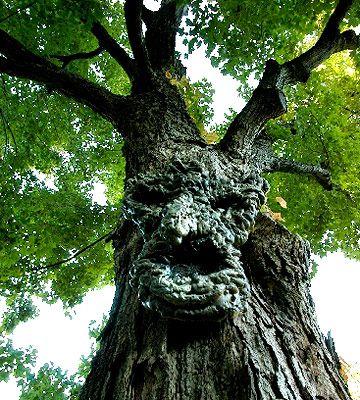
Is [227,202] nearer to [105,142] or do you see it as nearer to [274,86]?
[274,86]

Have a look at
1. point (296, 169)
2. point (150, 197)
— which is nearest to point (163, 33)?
point (296, 169)

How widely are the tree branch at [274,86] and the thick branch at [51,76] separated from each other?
1323 millimetres

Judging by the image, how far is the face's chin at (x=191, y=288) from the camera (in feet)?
4.92

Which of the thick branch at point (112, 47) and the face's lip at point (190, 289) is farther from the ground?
the thick branch at point (112, 47)

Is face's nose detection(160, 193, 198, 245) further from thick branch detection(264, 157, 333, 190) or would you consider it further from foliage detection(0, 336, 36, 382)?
foliage detection(0, 336, 36, 382)

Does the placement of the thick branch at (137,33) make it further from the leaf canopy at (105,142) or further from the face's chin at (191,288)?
the face's chin at (191,288)

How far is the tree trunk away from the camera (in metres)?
1.43

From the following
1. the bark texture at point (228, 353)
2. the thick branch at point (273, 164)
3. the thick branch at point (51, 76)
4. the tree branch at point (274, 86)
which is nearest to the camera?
the bark texture at point (228, 353)

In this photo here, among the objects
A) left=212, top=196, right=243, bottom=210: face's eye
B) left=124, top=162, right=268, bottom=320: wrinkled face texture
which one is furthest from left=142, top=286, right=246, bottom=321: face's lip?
left=212, top=196, right=243, bottom=210: face's eye

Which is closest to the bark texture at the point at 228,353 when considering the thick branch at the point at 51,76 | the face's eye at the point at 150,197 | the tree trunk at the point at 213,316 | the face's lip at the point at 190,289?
the tree trunk at the point at 213,316

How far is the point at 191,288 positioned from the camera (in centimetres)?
153

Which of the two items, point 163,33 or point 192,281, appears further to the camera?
point 163,33

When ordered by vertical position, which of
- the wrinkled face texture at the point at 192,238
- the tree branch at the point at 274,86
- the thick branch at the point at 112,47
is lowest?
the wrinkled face texture at the point at 192,238

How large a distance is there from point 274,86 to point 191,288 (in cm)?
279
